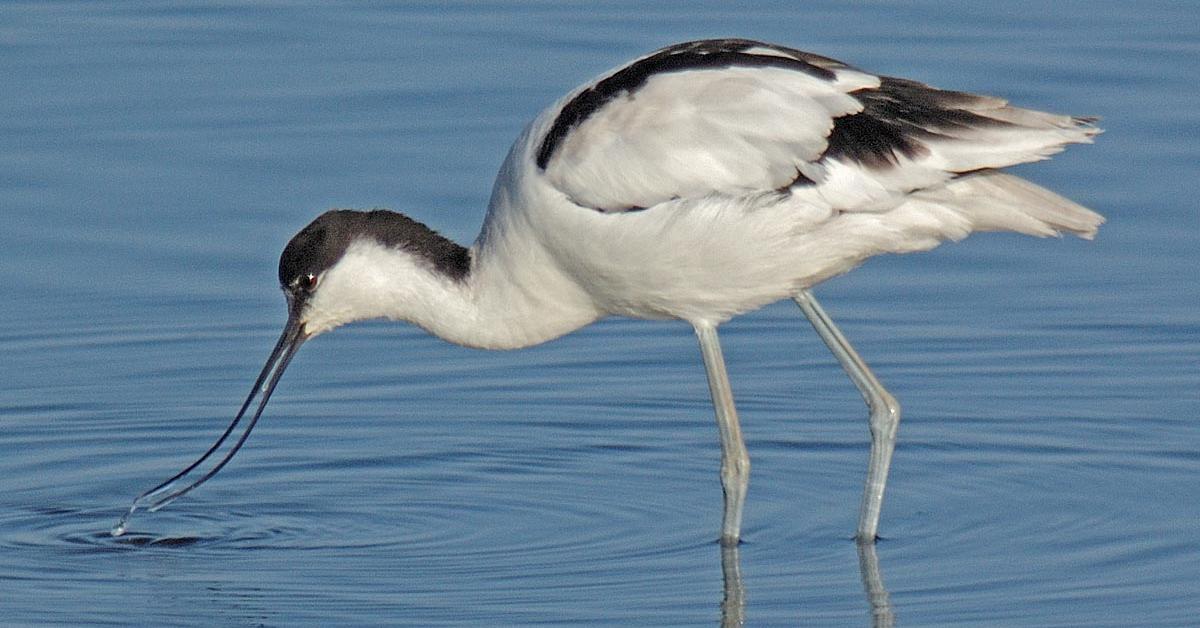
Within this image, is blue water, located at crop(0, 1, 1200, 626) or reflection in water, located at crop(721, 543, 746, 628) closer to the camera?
reflection in water, located at crop(721, 543, 746, 628)

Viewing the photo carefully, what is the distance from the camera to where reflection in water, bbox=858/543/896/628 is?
25.0 feet

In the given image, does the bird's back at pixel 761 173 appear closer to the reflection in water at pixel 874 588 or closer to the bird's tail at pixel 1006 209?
the bird's tail at pixel 1006 209

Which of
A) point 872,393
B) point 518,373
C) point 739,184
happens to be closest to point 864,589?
point 872,393

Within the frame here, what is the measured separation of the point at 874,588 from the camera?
312 inches

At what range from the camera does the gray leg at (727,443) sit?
27.8 feet

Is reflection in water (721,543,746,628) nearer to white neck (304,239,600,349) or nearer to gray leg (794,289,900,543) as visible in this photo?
gray leg (794,289,900,543)

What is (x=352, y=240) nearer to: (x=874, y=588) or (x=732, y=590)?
(x=732, y=590)

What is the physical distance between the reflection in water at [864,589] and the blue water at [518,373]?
0.06 ft

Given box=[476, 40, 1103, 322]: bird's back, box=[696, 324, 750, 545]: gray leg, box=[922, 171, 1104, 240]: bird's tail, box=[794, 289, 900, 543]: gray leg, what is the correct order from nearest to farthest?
box=[476, 40, 1103, 322]: bird's back
box=[922, 171, 1104, 240]: bird's tail
box=[696, 324, 750, 545]: gray leg
box=[794, 289, 900, 543]: gray leg

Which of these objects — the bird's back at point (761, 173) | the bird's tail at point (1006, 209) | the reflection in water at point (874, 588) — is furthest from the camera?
the bird's tail at point (1006, 209)

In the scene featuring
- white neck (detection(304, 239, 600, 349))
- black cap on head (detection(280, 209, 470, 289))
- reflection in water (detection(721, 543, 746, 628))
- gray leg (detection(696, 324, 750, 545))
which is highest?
black cap on head (detection(280, 209, 470, 289))

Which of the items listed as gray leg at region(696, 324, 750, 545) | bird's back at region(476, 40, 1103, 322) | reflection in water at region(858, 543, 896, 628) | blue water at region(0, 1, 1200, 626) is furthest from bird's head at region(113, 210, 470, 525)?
reflection in water at region(858, 543, 896, 628)

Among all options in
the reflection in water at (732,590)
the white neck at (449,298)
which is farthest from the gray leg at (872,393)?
the white neck at (449,298)

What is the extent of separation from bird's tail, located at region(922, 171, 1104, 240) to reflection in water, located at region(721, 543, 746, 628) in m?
1.23
